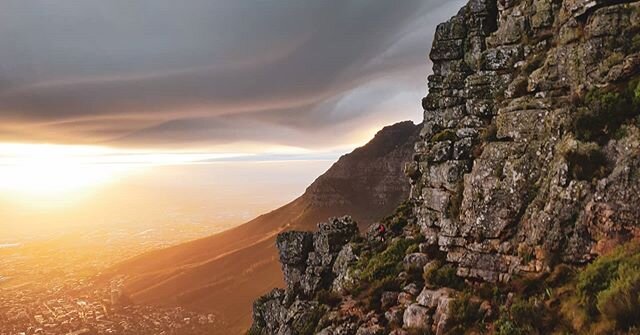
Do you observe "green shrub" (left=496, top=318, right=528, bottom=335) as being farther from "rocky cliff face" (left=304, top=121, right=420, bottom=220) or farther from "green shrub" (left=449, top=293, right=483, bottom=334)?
"rocky cliff face" (left=304, top=121, right=420, bottom=220)

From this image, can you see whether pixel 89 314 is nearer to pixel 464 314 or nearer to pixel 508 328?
pixel 464 314

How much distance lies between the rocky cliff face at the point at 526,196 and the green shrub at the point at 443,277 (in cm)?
6

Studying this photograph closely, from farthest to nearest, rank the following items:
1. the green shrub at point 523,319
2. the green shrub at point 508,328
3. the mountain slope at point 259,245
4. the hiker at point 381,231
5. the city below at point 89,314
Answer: the mountain slope at point 259,245
the city below at point 89,314
the hiker at point 381,231
the green shrub at point 508,328
the green shrub at point 523,319

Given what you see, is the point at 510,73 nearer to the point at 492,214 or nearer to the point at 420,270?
the point at 492,214

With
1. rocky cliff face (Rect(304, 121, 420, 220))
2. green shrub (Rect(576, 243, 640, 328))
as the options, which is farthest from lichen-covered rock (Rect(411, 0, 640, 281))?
rocky cliff face (Rect(304, 121, 420, 220))

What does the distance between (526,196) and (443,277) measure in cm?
566

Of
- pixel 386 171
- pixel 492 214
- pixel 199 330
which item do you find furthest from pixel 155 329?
pixel 492 214

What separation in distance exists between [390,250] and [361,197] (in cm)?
14182

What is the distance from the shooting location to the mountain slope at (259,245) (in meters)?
127

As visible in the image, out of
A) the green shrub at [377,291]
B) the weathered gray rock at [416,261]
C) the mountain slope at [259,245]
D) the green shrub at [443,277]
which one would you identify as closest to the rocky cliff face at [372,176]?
the mountain slope at [259,245]

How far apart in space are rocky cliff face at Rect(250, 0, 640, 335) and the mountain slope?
89845 mm

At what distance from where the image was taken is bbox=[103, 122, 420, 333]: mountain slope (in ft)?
417

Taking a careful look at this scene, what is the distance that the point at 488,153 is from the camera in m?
21.4

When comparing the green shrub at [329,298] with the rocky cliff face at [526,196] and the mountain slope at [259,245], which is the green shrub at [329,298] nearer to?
the rocky cliff face at [526,196]
